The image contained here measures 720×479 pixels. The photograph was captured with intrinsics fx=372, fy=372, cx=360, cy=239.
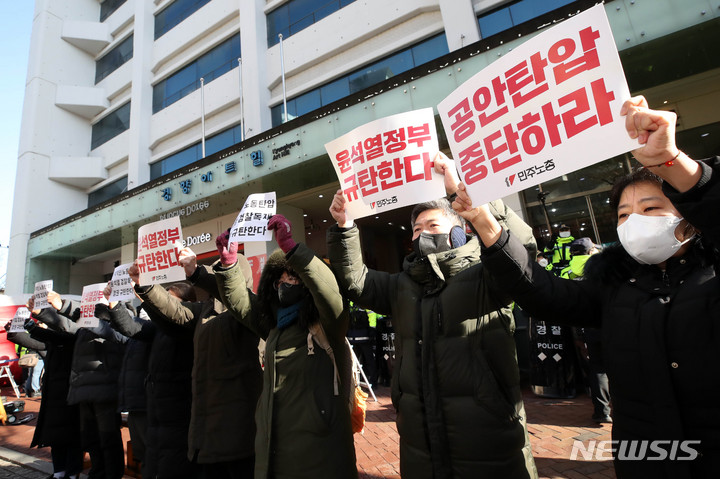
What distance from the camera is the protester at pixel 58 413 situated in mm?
4512

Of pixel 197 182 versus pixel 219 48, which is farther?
pixel 219 48

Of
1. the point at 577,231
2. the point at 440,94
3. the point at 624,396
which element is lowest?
the point at 624,396

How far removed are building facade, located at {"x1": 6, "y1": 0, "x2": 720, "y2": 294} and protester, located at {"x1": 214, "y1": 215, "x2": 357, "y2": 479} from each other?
262 inches

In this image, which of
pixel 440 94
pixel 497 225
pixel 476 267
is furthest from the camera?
pixel 440 94

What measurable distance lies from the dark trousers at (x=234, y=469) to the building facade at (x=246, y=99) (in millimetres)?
7296

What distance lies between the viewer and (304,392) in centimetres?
220

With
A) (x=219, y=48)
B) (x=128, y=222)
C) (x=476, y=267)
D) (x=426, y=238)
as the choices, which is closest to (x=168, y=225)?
(x=426, y=238)

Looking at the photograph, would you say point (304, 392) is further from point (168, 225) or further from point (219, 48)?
point (219, 48)

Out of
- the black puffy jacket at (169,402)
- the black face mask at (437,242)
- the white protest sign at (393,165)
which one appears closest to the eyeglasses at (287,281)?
the white protest sign at (393,165)

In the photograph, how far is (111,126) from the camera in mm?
21016

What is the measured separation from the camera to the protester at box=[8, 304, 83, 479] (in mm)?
4512

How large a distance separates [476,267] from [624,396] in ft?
2.62

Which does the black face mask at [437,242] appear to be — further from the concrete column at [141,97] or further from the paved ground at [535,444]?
the concrete column at [141,97]

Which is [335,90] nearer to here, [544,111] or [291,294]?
[291,294]
